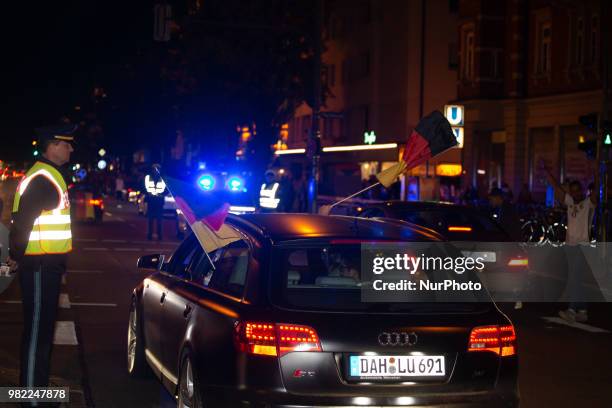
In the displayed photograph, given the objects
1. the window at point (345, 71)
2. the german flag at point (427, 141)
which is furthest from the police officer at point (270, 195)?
the window at point (345, 71)

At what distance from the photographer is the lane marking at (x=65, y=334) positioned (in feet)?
35.8

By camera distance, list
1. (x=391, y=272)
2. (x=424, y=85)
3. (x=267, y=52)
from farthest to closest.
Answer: (x=424, y=85) → (x=267, y=52) → (x=391, y=272)

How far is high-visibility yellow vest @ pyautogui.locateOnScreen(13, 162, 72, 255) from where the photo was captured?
715cm

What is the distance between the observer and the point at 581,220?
47.2 feet

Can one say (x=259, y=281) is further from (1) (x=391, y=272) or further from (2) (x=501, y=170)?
(2) (x=501, y=170)

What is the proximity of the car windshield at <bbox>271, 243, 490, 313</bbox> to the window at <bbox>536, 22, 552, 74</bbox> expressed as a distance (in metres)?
31.8

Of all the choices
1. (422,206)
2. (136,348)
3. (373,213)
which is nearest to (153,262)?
(136,348)

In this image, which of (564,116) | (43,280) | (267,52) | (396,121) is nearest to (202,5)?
(267,52)

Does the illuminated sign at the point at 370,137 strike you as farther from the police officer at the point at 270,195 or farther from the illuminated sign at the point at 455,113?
the police officer at the point at 270,195

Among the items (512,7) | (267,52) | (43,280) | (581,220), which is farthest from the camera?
(267,52)

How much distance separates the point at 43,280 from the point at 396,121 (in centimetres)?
4884

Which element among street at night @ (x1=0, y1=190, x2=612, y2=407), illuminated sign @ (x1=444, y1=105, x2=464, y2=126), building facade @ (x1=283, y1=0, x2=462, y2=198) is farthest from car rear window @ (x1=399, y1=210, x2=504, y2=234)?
building facade @ (x1=283, y1=0, x2=462, y2=198)

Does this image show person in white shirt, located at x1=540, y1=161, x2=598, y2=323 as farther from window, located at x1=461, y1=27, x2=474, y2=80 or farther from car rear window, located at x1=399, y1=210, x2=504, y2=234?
window, located at x1=461, y1=27, x2=474, y2=80

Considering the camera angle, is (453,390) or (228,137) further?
(228,137)
